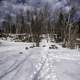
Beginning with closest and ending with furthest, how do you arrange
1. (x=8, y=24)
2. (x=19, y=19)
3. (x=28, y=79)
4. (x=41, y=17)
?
(x=28, y=79) → (x=41, y=17) → (x=19, y=19) → (x=8, y=24)

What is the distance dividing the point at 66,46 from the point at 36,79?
47.4 feet

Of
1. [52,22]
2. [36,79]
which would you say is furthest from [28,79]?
[52,22]

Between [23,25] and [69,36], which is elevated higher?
[23,25]

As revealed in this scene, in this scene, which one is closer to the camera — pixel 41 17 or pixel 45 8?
pixel 41 17

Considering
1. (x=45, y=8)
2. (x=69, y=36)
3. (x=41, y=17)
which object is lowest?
(x=69, y=36)

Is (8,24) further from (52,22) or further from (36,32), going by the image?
(36,32)

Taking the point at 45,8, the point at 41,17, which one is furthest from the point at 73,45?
the point at 45,8

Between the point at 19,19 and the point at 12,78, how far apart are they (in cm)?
5951

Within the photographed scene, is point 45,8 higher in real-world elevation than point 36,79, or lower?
higher

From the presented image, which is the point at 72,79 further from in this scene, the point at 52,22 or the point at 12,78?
the point at 52,22

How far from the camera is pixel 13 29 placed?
73.3 meters

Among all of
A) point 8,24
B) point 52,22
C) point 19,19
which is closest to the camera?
point 52,22

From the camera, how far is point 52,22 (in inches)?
2092

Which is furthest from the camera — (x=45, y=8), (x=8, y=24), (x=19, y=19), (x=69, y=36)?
(x=8, y=24)
